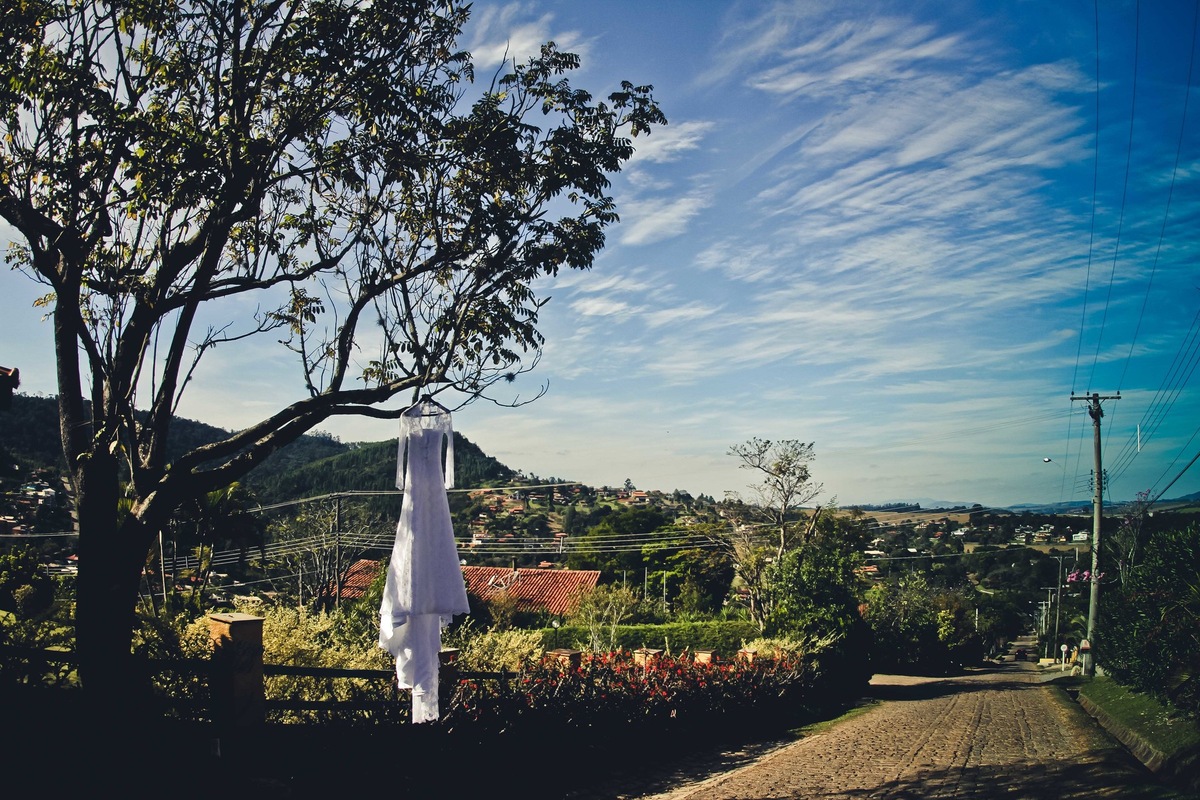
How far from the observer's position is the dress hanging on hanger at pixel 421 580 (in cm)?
671

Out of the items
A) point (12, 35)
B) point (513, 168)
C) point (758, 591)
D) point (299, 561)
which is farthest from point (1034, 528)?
point (12, 35)

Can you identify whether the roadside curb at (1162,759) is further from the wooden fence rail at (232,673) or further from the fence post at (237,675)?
the fence post at (237,675)

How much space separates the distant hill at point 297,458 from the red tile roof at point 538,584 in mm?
5406

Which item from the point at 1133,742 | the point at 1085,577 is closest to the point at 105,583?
the point at 1133,742

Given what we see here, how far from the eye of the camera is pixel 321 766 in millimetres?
6004

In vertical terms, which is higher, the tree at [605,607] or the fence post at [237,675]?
the fence post at [237,675]

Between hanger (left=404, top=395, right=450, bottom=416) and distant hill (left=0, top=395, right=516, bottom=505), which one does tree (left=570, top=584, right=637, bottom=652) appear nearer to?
distant hill (left=0, top=395, right=516, bottom=505)

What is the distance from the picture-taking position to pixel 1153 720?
10945 millimetres

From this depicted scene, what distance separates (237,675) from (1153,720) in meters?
12.0

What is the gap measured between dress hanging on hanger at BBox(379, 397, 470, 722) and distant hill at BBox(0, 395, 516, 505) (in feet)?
51.0

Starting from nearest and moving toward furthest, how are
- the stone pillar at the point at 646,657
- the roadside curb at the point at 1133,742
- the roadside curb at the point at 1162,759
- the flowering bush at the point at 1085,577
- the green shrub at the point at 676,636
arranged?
the roadside curb at the point at 1162,759 < the roadside curb at the point at 1133,742 < the stone pillar at the point at 646,657 < the green shrub at the point at 676,636 < the flowering bush at the point at 1085,577

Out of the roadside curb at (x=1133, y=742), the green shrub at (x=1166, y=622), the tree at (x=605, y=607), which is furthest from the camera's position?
the tree at (x=605, y=607)

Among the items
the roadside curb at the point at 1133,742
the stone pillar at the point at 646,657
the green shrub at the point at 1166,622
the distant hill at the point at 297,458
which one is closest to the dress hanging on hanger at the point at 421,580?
the stone pillar at the point at 646,657

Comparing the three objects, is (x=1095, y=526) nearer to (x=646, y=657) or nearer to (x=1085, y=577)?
(x=1085, y=577)
